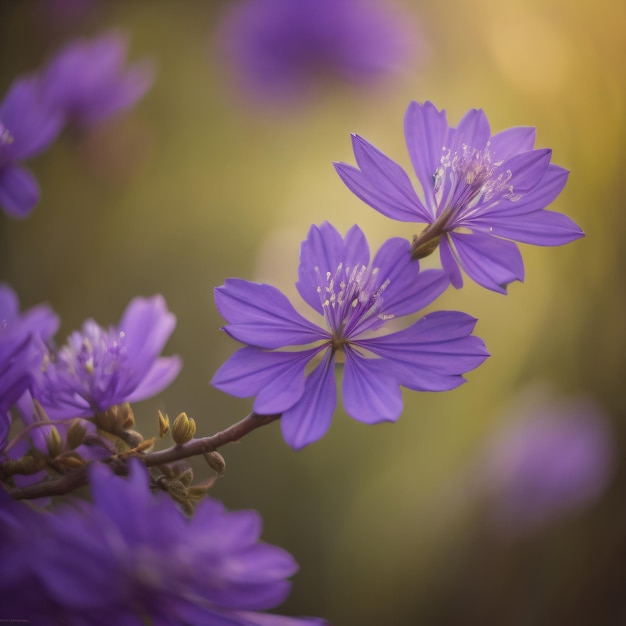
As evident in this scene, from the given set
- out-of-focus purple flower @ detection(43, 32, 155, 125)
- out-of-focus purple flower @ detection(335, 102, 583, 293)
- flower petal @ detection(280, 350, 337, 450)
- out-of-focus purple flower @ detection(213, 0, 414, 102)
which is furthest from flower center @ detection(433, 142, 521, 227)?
out-of-focus purple flower @ detection(213, 0, 414, 102)

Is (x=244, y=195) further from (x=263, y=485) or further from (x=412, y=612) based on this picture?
(x=412, y=612)

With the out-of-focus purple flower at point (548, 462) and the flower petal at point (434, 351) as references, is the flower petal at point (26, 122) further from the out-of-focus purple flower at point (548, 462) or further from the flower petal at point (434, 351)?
the out-of-focus purple flower at point (548, 462)

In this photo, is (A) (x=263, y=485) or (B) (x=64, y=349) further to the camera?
(A) (x=263, y=485)

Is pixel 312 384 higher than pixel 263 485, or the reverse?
pixel 312 384

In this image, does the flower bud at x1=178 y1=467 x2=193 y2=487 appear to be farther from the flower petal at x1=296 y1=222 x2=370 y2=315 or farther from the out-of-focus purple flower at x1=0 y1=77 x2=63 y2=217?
the out-of-focus purple flower at x1=0 y1=77 x2=63 y2=217

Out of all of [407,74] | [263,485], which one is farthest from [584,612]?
[407,74]

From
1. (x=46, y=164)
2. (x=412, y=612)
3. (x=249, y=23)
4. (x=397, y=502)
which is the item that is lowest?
(x=412, y=612)

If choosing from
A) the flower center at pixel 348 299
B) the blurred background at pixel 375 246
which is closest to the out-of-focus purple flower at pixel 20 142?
the flower center at pixel 348 299
